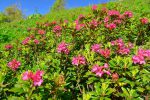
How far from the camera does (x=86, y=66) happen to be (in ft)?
16.5

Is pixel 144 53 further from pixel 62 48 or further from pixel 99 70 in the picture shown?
pixel 62 48

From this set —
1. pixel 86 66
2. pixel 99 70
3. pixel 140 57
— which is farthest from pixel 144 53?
pixel 86 66

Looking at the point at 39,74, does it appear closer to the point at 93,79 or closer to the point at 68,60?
the point at 93,79

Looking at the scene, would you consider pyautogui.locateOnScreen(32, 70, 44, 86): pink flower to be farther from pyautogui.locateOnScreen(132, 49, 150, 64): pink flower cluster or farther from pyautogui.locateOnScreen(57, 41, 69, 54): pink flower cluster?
pyautogui.locateOnScreen(57, 41, 69, 54): pink flower cluster

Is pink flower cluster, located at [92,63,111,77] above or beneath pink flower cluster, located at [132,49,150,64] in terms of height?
beneath

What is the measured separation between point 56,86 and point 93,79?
685 millimetres

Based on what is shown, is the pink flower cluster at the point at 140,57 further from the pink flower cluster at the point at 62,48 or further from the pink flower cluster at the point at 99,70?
the pink flower cluster at the point at 62,48

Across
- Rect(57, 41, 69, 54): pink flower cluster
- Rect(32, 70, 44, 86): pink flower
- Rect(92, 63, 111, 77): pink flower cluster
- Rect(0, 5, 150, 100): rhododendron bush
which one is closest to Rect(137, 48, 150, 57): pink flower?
Rect(0, 5, 150, 100): rhododendron bush

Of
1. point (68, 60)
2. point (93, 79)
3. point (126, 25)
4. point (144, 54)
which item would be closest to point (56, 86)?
point (93, 79)

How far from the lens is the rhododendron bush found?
402 cm

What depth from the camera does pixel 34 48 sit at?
7027mm

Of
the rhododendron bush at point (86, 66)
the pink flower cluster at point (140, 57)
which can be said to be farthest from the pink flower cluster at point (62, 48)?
the pink flower cluster at point (140, 57)

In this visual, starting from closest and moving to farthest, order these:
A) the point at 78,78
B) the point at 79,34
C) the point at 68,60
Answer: the point at 78,78 → the point at 68,60 → the point at 79,34

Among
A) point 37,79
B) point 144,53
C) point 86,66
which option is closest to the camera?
point 37,79
